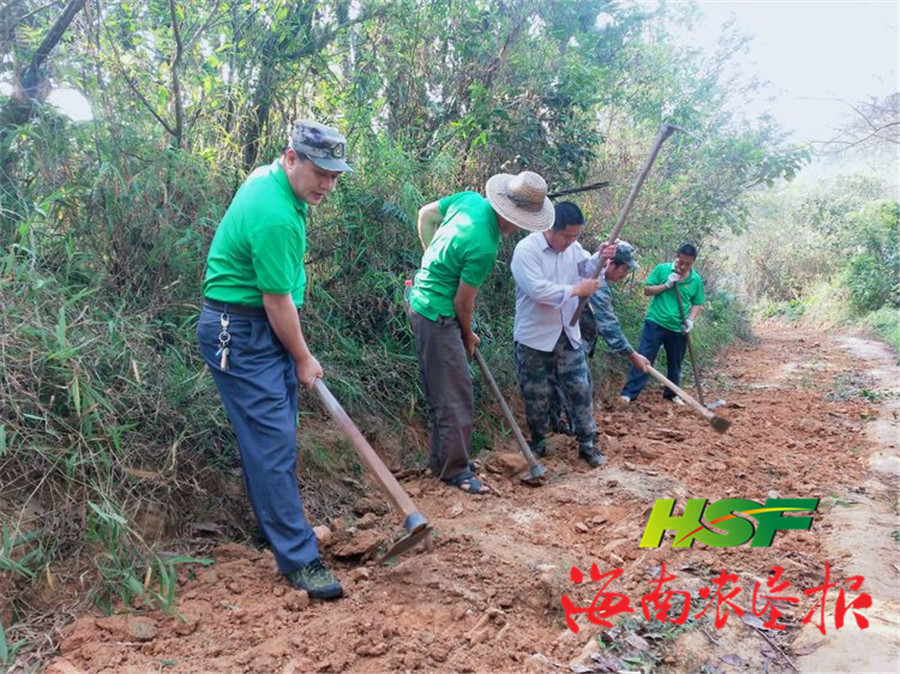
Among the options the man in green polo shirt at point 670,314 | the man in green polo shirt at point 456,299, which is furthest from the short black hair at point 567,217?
the man in green polo shirt at point 670,314

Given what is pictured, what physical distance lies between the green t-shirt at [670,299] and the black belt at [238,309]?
179 inches

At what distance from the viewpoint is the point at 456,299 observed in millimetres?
3648

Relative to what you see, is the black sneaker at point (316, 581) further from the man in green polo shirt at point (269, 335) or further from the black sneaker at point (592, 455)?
the black sneaker at point (592, 455)

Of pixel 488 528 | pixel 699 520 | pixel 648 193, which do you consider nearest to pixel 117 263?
pixel 488 528

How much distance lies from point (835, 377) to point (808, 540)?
606 cm

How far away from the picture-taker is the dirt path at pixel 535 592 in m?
2.21

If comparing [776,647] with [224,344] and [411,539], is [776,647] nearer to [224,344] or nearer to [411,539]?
[411,539]

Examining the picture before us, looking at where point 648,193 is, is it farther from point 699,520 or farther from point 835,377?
point 699,520

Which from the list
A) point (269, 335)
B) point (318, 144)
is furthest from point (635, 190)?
point (269, 335)

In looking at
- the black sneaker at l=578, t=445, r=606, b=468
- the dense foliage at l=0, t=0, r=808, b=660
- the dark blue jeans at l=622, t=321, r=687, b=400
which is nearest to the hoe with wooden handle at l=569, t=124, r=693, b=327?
the black sneaker at l=578, t=445, r=606, b=468

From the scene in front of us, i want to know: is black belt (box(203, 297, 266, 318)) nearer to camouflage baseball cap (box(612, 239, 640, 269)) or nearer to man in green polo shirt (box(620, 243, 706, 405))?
camouflage baseball cap (box(612, 239, 640, 269))

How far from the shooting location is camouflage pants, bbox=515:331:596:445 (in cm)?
443

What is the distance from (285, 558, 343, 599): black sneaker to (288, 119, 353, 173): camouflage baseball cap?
1.55m

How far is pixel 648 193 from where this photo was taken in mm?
8141
